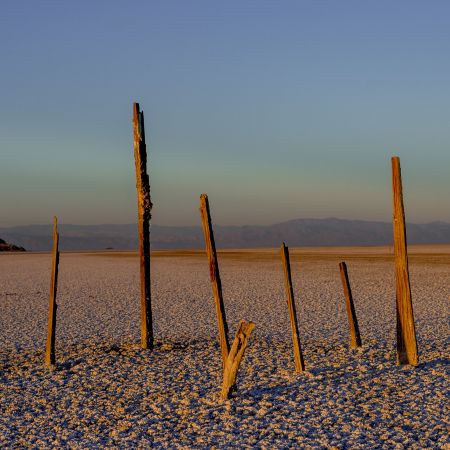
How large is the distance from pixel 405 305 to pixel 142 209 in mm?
5249

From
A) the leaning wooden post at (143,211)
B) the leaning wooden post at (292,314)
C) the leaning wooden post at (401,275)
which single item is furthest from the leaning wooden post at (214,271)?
the leaning wooden post at (401,275)

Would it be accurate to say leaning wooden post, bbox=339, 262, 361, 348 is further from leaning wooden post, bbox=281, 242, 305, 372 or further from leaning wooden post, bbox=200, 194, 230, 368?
leaning wooden post, bbox=200, 194, 230, 368

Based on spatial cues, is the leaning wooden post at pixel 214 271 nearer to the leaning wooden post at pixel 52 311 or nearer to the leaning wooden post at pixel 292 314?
the leaning wooden post at pixel 292 314

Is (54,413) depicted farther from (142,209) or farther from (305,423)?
(142,209)

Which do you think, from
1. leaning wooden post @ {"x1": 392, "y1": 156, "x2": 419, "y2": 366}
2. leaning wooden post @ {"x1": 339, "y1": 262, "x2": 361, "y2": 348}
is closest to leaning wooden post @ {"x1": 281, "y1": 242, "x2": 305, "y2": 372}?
leaning wooden post @ {"x1": 392, "y1": 156, "x2": 419, "y2": 366}

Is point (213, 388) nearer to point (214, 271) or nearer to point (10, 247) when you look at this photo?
point (214, 271)

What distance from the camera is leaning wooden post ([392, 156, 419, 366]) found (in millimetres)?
10141

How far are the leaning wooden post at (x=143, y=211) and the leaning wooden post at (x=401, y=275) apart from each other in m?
4.70

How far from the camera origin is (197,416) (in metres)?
8.24

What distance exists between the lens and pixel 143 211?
483 inches

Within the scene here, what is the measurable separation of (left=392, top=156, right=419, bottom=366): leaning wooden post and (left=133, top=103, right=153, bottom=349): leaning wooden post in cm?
470

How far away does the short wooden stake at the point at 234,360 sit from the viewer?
28.1 ft

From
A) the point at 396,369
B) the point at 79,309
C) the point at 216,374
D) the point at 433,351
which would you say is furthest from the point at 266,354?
the point at 79,309

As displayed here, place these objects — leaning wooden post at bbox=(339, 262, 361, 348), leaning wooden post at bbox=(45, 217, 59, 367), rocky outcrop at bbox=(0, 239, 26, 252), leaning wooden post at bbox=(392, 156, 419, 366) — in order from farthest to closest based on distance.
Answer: rocky outcrop at bbox=(0, 239, 26, 252)
leaning wooden post at bbox=(339, 262, 361, 348)
leaning wooden post at bbox=(45, 217, 59, 367)
leaning wooden post at bbox=(392, 156, 419, 366)
